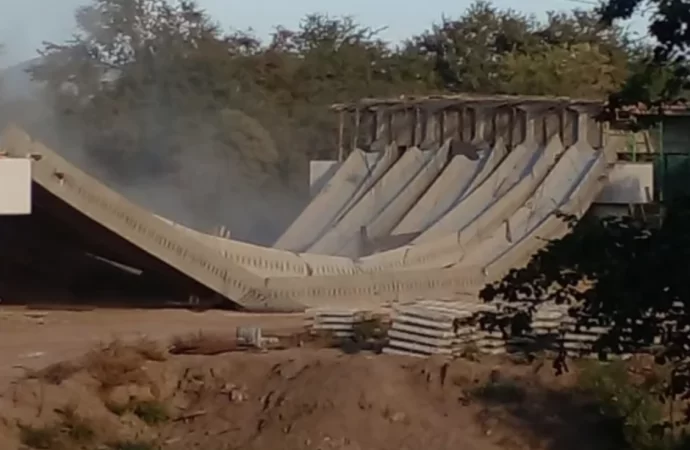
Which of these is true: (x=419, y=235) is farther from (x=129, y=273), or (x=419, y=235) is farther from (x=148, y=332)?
(x=148, y=332)

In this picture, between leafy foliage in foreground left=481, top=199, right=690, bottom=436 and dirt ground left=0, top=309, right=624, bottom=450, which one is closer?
leafy foliage in foreground left=481, top=199, right=690, bottom=436

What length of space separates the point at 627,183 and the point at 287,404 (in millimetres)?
14996

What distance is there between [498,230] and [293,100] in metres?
21.2

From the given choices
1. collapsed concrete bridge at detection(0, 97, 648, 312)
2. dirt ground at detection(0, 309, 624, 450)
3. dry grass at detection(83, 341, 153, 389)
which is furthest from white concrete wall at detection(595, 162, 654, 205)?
dry grass at detection(83, 341, 153, 389)

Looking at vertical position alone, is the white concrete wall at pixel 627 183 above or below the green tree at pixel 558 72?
below

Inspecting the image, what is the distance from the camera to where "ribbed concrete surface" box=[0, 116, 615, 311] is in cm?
2353

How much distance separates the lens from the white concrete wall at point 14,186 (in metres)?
21.5

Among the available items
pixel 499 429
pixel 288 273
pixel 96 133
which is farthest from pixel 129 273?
pixel 96 133

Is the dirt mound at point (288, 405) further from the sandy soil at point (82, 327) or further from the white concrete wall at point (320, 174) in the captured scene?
the white concrete wall at point (320, 174)

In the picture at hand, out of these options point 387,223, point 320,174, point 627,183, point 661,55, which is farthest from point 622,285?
point 320,174

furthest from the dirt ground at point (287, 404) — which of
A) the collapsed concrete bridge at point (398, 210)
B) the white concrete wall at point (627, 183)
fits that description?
the white concrete wall at point (627, 183)

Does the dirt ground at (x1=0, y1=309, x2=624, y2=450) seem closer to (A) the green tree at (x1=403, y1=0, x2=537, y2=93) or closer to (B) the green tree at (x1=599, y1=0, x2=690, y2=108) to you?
(B) the green tree at (x1=599, y1=0, x2=690, y2=108)

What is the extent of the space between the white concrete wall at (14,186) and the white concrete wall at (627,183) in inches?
443

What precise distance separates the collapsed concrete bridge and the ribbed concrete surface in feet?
0.08
